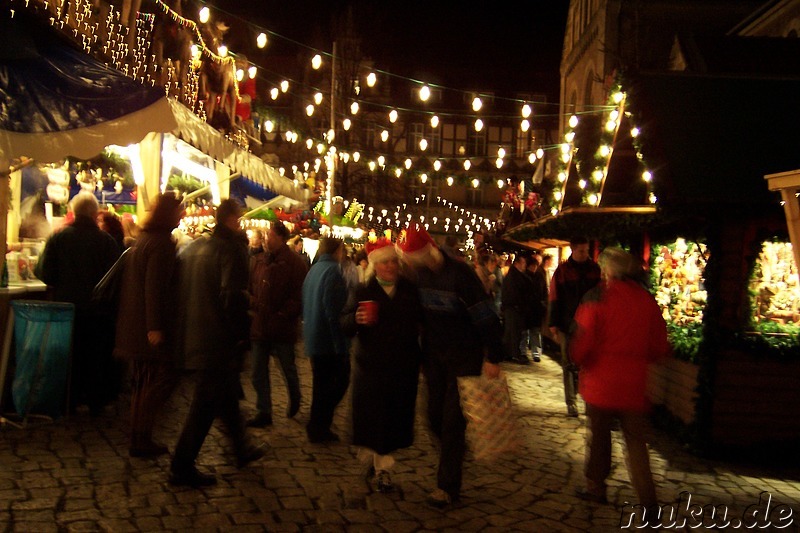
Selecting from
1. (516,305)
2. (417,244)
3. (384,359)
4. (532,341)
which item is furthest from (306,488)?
(532,341)

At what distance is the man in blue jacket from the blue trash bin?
2.18 meters

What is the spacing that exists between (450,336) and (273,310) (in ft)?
8.33

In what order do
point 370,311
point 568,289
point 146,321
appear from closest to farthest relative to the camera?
point 370,311
point 146,321
point 568,289

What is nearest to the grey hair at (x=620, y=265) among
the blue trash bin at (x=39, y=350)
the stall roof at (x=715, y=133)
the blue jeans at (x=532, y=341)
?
the stall roof at (x=715, y=133)

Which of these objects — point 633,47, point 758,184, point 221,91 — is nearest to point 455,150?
point 633,47

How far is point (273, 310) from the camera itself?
7332mm

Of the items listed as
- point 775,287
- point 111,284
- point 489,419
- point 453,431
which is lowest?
point 453,431

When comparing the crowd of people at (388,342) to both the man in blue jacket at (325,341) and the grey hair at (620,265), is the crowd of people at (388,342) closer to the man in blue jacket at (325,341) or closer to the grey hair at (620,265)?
the grey hair at (620,265)

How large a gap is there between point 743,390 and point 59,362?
6515 millimetres

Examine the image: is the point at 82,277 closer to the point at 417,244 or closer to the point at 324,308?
the point at 324,308


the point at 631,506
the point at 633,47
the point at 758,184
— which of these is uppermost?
the point at 633,47

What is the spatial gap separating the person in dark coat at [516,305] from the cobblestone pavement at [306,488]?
547cm

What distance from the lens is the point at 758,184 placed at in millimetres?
7090

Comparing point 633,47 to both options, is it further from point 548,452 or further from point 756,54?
point 548,452
